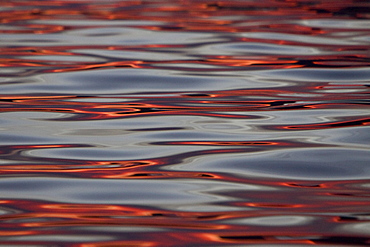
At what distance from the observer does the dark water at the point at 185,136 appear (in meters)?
1.14

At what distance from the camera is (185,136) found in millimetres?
1706

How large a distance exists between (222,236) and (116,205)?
0.24m

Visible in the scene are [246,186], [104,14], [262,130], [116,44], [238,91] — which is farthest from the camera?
[104,14]

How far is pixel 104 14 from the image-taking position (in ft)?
13.0

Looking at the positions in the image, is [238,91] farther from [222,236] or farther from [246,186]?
[222,236]

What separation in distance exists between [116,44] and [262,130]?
148cm

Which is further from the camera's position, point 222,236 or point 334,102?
point 334,102

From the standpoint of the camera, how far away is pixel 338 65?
8.35 ft

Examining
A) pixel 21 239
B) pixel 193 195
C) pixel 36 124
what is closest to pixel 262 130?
pixel 193 195

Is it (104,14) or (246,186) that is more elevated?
(104,14)

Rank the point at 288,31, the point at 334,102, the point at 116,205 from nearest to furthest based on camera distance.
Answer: the point at 116,205 → the point at 334,102 → the point at 288,31

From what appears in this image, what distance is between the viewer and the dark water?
114cm

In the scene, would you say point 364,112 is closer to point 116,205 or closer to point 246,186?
point 246,186

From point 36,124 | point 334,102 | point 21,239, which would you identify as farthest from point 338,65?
point 21,239
